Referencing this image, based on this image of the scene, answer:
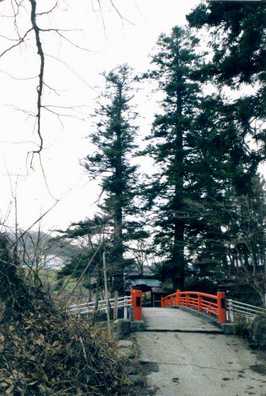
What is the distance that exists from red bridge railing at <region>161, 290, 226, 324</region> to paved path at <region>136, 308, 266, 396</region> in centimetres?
72

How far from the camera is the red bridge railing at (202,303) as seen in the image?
44.4 feet

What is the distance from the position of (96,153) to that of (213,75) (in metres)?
17.3

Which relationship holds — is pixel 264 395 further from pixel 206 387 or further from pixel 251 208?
pixel 251 208

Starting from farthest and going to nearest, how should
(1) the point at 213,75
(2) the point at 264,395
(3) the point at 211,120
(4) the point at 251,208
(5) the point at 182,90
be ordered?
1. (5) the point at 182,90
2. (4) the point at 251,208
3. (3) the point at 211,120
4. (1) the point at 213,75
5. (2) the point at 264,395

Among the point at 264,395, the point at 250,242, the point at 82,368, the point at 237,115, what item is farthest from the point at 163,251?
the point at 82,368

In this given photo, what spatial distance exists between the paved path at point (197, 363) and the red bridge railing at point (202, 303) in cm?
72

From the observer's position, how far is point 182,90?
92.3ft

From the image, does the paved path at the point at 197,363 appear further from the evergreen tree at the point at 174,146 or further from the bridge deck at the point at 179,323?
the evergreen tree at the point at 174,146

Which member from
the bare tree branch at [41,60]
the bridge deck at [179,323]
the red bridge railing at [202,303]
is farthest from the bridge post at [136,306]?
the bare tree branch at [41,60]

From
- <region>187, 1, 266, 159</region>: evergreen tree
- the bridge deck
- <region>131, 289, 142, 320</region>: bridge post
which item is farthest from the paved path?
<region>187, 1, 266, 159</region>: evergreen tree

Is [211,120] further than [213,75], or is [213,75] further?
[211,120]

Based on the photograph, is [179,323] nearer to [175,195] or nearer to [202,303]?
[202,303]

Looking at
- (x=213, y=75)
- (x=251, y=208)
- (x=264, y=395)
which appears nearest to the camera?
(x=264, y=395)

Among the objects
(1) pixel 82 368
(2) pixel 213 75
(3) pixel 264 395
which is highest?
(2) pixel 213 75
